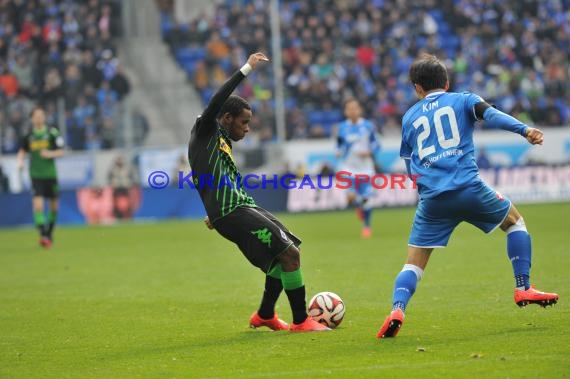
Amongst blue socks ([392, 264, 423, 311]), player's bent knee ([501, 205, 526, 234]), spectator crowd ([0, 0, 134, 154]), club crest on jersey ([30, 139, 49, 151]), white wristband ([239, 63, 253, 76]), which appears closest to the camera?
blue socks ([392, 264, 423, 311])

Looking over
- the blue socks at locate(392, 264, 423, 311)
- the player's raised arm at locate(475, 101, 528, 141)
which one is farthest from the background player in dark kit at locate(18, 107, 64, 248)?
the player's raised arm at locate(475, 101, 528, 141)

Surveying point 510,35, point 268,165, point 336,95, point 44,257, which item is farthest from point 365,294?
point 510,35

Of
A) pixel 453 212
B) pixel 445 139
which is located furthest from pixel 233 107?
pixel 453 212

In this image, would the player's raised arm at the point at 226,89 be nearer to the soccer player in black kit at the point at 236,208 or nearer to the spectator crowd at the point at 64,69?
the soccer player in black kit at the point at 236,208

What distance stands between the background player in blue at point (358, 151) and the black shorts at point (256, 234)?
11067mm

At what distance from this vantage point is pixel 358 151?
20.9m

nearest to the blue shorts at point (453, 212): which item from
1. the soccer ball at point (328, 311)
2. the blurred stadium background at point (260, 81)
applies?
the soccer ball at point (328, 311)

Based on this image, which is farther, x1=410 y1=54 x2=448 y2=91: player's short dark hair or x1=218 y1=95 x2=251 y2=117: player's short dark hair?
x1=218 y1=95 x2=251 y2=117: player's short dark hair

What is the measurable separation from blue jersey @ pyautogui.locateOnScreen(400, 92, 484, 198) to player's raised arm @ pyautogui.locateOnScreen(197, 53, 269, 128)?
1337mm

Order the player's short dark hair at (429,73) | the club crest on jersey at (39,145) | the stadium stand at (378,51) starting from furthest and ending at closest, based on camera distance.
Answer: the stadium stand at (378,51), the club crest on jersey at (39,145), the player's short dark hair at (429,73)

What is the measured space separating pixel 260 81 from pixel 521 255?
23.0 metres

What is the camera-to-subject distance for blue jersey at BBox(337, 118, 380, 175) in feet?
67.3

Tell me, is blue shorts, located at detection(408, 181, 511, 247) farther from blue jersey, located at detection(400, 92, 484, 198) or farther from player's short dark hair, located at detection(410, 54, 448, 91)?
player's short dark hair, located at detection(410, 54, 448, 91)

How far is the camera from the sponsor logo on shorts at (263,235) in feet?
27.9
